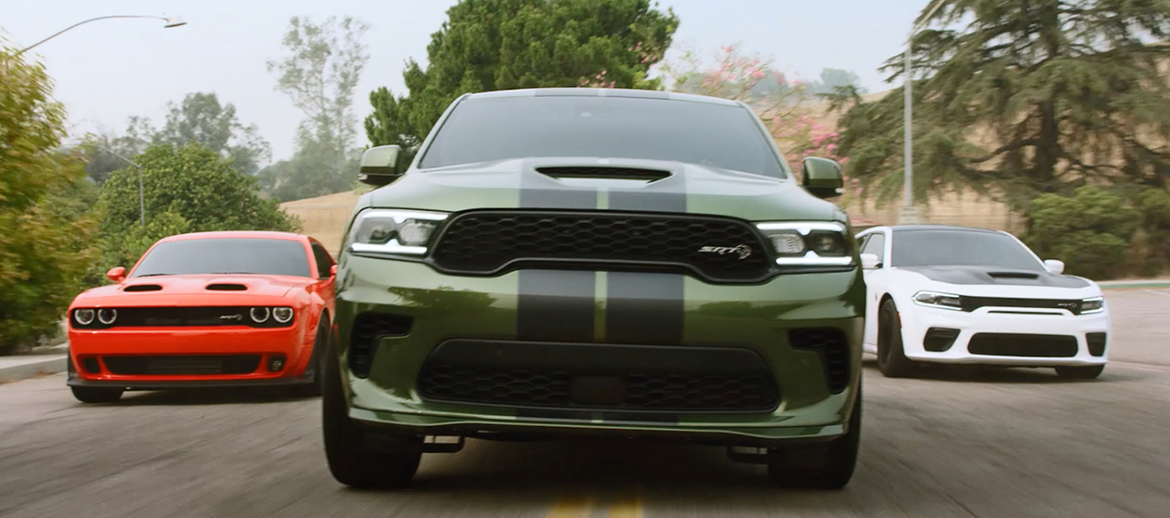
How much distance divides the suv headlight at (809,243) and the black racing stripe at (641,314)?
1.48ft

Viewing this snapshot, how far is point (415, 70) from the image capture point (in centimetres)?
5241

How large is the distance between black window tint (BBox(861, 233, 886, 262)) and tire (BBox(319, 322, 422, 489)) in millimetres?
8811

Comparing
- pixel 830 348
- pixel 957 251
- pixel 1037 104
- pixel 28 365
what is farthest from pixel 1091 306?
pixel 1037 104

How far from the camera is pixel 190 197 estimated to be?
67375 mm

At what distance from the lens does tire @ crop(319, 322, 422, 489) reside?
16.0 ft

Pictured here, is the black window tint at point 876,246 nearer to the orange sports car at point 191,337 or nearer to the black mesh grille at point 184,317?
the orange sports car at point 191,337

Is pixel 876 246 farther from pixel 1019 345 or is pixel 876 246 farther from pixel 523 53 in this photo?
pixel 523 53

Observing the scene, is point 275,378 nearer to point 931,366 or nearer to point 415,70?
point 931,366

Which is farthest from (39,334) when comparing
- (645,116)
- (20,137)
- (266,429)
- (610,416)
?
(610,416)

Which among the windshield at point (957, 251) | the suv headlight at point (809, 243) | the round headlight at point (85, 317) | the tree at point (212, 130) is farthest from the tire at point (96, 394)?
the tree at point (212, 130)

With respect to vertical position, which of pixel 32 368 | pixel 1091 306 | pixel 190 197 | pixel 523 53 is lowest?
pixel 32 368

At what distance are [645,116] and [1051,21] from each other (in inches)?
1551

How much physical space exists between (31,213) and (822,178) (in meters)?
13.2

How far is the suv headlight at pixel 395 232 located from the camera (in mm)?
4676
